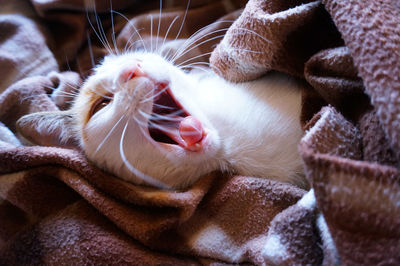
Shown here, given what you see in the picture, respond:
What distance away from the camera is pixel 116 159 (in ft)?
2.11

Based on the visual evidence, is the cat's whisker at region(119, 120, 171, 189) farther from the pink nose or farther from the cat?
the pink nose

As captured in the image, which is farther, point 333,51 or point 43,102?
point 43,102

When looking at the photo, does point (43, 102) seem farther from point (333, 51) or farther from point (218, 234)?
point (333, 51)

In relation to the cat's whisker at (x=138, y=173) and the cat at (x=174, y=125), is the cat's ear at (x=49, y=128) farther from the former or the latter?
the cat's whisker at (x=138, y=173)

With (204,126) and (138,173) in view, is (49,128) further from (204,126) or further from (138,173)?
(204,126)

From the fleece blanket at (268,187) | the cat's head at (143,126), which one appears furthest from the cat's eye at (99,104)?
the fleece blanket at (268,187)

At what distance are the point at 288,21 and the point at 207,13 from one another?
46cm

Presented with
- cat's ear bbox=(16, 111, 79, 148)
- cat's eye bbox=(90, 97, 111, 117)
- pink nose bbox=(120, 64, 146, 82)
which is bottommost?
cat's ear bbox=(16, 111, 79, 148)

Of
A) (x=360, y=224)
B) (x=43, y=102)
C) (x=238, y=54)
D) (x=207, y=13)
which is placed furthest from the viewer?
(x=207, y=13)

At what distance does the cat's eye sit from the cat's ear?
0.22 ft

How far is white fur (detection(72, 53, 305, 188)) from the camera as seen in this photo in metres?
0.62

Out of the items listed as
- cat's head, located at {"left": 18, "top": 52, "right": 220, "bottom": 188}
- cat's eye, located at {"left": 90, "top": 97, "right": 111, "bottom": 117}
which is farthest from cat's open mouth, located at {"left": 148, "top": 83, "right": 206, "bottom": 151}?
cat's eye, located at {"left": 90, "top": 97, "right": 111, "bottom": 117}

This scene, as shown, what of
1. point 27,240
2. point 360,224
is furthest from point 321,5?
point 27,240

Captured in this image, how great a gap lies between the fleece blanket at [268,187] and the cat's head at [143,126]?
3 cm
